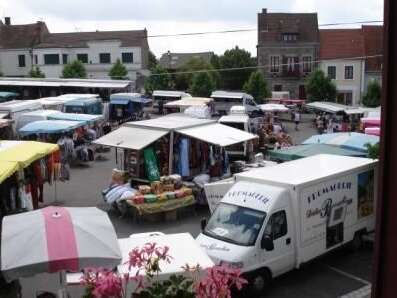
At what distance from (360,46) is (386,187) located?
53557mm

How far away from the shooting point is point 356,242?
12836 mm

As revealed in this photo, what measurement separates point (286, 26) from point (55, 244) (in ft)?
175

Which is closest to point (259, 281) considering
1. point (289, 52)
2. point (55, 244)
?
point (55, 244)

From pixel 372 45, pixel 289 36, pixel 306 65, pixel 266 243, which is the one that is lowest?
pixel 266 243

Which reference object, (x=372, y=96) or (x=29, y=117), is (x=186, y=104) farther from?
(x=372, y=96)

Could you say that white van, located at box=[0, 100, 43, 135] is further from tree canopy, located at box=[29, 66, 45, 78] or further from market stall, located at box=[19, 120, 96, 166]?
tree canopy, located at box=[29, 66, 45, 78]

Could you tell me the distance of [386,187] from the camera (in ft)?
9.34

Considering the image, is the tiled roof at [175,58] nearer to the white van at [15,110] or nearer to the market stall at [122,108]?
the market stall at [122,108]

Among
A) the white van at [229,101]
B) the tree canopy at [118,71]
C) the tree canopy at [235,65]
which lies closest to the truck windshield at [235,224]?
the white van at [229,101]

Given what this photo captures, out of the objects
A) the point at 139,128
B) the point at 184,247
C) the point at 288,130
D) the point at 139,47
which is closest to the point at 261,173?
the point at 184,247

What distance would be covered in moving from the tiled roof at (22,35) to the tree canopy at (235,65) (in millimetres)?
20672

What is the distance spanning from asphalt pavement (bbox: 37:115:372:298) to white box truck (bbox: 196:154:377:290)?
414 mm

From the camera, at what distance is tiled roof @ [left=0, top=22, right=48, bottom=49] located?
66562 millimetres

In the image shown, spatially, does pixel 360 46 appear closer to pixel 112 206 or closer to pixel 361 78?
pixel 361 78
